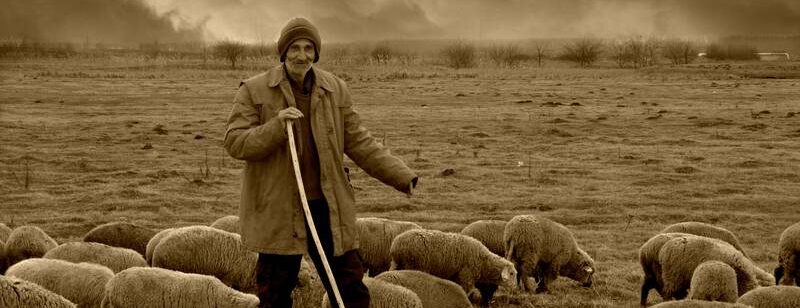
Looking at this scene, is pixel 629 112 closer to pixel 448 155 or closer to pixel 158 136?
pixel 448 155

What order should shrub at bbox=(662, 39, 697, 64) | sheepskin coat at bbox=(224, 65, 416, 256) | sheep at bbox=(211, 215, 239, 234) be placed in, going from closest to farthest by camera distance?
1. sheepskin coat at bbox=(224, 65, 416, 256)
2. sheep at bbox=(211, 215, 239, 234)
3. shrub at bbox=(662, 39, 697, 64)

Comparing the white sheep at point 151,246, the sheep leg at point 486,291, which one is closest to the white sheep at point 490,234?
the sheep leg at point 486,291

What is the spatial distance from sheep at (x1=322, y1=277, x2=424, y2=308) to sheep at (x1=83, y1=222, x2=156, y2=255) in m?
3.87

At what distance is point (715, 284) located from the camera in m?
8.73

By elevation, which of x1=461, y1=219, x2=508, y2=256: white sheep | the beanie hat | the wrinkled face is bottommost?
x1=461, y1=219, x2=508, y2=256: white sheep

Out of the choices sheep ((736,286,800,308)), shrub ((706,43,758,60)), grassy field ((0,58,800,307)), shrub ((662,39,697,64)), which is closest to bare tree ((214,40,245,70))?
grassy field ((0,58,800,307))

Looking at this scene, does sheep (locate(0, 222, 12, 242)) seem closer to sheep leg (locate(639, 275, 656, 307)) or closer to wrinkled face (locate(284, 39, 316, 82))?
wrinkled face (locate(284, 39, 316, 82))

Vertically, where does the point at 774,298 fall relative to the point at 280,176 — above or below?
below

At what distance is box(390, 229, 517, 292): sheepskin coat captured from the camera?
9.96 metres

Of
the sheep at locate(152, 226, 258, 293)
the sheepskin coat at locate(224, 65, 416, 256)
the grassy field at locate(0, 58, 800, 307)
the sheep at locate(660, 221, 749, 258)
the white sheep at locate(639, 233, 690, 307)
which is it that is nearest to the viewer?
the sheepskin coat at locate(224, 65, 416, 256)

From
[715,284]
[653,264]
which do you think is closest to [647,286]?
[653,264]

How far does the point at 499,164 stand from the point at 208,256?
1340cm

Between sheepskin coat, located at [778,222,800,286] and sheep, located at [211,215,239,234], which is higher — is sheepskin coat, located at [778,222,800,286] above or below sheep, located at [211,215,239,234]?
below

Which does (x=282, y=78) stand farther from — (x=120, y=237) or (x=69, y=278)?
(x=120, y=237)
